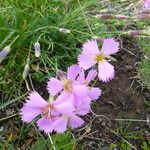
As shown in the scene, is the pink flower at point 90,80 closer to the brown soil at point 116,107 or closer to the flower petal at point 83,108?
the flower petal at point 83,108

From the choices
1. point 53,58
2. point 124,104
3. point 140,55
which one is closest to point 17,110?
point 53,58

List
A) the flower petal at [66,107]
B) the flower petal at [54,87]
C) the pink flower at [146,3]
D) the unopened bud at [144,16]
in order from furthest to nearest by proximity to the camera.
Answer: the pink flower at [146,3]
the unopened bud at [144,16]
the flower petal at [54,87]
the flower petal at [66,107]

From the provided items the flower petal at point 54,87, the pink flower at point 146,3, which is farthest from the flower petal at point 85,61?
the pink flower at point 146,3

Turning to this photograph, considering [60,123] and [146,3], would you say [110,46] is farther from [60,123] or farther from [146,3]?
[146,3]

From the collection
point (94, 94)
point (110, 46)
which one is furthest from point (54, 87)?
point (110, 46)

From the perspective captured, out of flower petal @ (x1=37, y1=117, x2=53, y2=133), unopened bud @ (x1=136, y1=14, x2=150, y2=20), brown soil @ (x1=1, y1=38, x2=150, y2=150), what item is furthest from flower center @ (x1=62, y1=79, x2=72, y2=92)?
unopened bud @ (x1=136, y1=14, x2=150, y2=20)

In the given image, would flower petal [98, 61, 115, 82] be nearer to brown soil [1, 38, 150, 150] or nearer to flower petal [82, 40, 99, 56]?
flower petal [82, 40, 99, 56]
